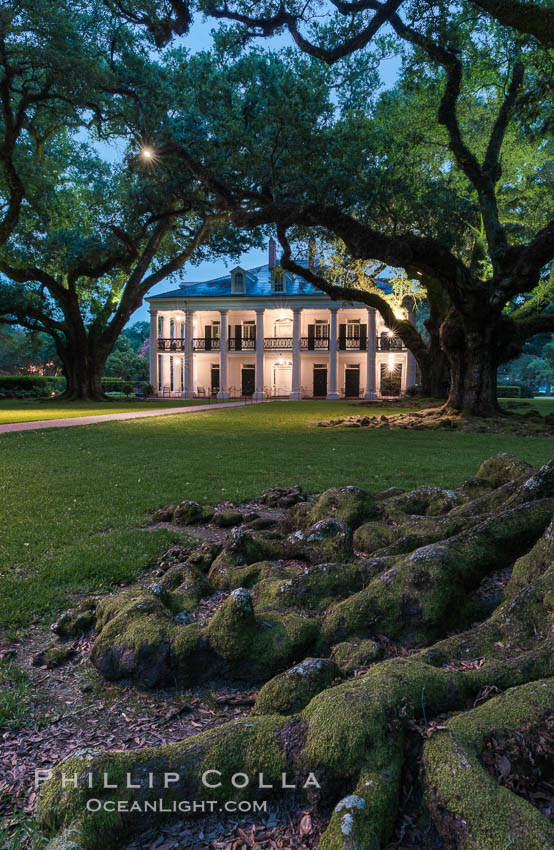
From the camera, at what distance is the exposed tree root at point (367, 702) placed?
4.47 feet

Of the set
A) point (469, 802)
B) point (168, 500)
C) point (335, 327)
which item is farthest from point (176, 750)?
point (335, 327)

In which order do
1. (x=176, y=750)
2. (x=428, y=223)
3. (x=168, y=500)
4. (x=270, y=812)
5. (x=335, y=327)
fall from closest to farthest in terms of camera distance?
(x=270, y=812)
(x=176, y=750)
(x=168, y=500)
(x=428, y=223)
(x=335, y=327)

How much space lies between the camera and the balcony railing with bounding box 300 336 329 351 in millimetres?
39781

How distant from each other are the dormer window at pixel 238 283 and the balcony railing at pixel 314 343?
6.50m

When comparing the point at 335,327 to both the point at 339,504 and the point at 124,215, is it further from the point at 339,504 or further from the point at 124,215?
the point at 339,504

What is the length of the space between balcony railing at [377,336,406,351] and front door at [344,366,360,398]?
2.82 meters

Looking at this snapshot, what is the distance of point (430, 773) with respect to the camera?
141 centimetres

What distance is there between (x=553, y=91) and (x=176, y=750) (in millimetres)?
9549

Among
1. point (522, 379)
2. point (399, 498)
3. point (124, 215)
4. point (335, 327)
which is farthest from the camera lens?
point (522, 379)

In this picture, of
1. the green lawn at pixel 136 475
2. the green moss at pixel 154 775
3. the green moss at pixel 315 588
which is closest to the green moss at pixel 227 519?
the green lawn at pixel 136 475

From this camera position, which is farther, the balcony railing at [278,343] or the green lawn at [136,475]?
the balcony railing at [278,343]

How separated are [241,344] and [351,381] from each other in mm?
10041

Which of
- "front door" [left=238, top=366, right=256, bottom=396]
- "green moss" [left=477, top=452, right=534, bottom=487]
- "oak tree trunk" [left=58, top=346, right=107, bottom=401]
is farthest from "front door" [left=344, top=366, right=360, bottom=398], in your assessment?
"green moss" [left=477, top=452, right=534, bottom=487]

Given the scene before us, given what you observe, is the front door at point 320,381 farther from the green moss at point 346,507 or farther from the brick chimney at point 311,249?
the green moss at point 346,507
